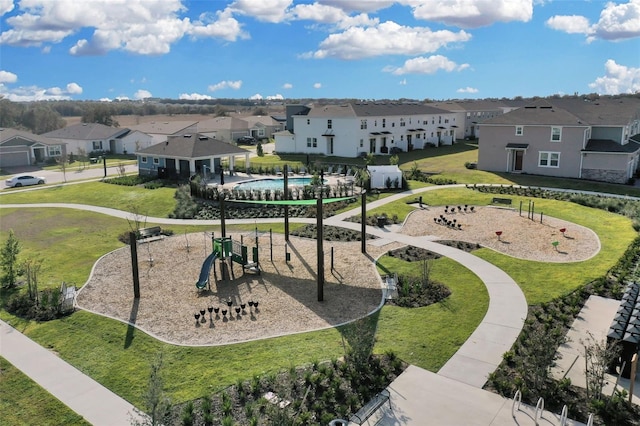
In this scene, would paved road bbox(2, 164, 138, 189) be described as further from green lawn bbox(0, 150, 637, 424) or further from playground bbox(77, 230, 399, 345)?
playground bbox(77, 230, 399, 345)

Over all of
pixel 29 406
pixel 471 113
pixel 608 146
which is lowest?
pixel 29 406

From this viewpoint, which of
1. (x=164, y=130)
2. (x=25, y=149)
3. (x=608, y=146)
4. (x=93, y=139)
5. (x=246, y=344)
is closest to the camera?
(x=246, y=344)

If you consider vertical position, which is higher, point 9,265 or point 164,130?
point 164,130

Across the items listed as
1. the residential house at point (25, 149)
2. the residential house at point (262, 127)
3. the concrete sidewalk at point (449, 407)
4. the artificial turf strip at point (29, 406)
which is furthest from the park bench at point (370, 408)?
the residential house at point (262, 127)

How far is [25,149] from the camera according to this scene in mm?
64375

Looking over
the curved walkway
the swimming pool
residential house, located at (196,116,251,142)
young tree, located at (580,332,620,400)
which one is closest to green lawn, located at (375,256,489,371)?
the curved walkway

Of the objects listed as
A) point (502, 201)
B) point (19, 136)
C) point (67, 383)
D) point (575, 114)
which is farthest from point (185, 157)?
point (575, 114)

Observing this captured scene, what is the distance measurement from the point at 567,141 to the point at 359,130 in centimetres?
2423

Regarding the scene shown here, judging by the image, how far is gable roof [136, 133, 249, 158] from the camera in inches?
1844

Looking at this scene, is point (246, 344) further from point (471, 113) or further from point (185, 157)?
point (471, 113)

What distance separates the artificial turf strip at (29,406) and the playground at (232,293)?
3.74 m

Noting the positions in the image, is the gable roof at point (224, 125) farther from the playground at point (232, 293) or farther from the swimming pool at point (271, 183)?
the playground at point (232, 293)

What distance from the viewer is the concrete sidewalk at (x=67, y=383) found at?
11586mm

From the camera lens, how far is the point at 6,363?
1420 centimetres
